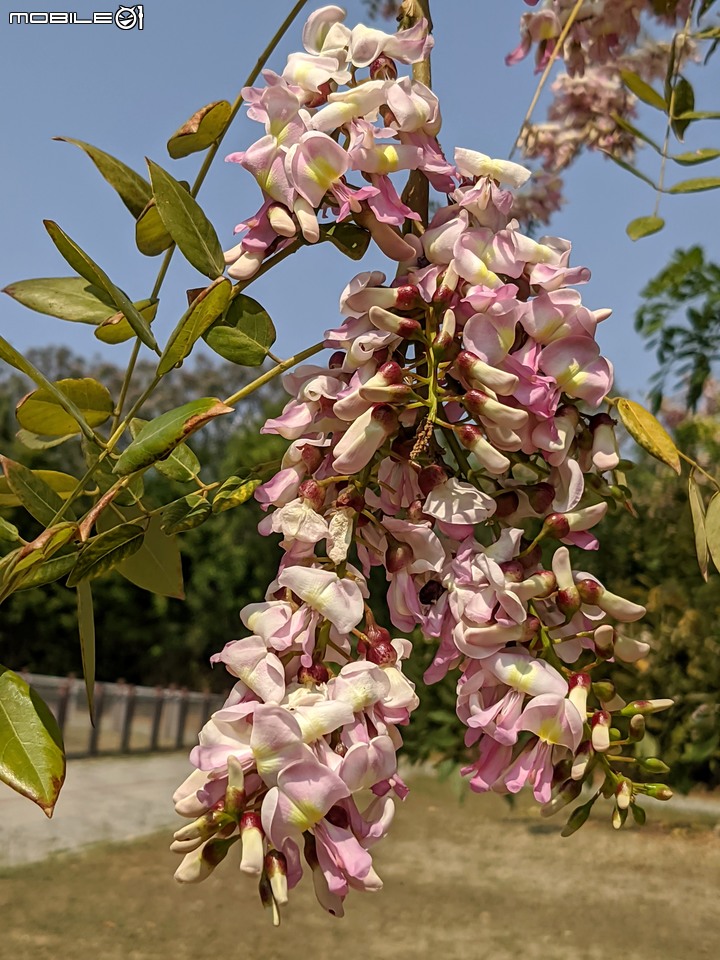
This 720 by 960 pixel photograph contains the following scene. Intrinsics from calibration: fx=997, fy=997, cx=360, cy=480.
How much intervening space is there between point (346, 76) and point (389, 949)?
1.99 m

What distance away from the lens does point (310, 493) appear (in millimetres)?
235

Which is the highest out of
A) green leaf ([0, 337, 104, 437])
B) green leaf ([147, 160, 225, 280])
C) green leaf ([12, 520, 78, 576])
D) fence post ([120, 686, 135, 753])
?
green leaf ([147, 160, 225, 280])

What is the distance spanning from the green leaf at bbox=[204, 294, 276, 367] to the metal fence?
12.0ft

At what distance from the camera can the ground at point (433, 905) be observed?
1.93m

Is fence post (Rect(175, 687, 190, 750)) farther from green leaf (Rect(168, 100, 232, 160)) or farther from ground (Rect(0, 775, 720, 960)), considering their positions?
green leaf (Rect(168, 100, 232, 160))

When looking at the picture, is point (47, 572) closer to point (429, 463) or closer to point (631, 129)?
point (429, 463)

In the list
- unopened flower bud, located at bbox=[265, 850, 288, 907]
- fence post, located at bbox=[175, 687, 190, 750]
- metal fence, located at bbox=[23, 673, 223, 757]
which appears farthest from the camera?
fence post, located at bbox=[175, 687, 190, 750]

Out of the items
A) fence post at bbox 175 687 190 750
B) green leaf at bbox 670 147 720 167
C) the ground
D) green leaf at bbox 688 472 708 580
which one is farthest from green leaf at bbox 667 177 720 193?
fence post at bbox 175 687 190 750

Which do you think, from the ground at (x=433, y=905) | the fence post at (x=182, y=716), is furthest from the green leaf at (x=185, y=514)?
the fence post at (x=182, y=716)

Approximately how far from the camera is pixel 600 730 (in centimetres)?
24

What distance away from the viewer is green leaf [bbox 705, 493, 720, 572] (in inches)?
10.4

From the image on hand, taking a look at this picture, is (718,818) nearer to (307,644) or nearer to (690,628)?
(690,628)

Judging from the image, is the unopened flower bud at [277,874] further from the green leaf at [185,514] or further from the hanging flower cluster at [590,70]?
the hanging flower cluster at [590,70]

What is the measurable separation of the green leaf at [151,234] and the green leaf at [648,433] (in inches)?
5.3
